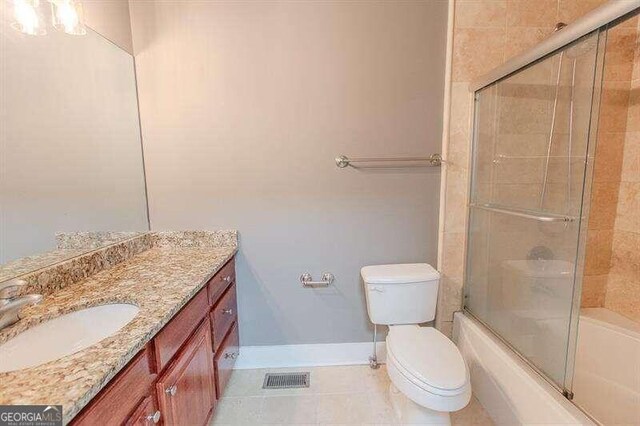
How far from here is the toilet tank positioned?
5.52ft

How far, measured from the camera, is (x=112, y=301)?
1069mm

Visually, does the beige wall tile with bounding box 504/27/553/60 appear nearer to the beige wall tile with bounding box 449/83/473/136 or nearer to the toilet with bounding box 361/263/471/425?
the beige wall tile with bounding box 449/83/473/136

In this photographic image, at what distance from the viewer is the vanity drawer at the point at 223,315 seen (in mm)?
1454

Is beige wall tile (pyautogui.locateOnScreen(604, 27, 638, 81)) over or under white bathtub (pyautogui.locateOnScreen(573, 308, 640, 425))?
over

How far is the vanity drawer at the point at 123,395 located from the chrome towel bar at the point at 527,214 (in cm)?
165

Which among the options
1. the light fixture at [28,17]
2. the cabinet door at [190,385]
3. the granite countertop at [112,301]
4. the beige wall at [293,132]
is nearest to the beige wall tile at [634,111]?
the beige wall at [293,132]

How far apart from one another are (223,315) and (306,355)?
687mm

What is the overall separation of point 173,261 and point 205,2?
57.4 inches

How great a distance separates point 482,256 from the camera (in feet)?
5.88

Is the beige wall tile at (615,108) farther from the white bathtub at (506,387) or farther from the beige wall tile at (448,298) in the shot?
the white bathtub at (506,387)

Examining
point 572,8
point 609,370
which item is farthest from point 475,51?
point 609,370

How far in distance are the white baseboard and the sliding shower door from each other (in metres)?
0.76

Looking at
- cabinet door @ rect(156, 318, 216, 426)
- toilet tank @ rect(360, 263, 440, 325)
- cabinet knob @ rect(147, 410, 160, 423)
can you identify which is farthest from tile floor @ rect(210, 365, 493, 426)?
cabinet knob @ rect(147, 410, 160, 423)

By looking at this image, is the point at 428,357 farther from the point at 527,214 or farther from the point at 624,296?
the point at 624,296
